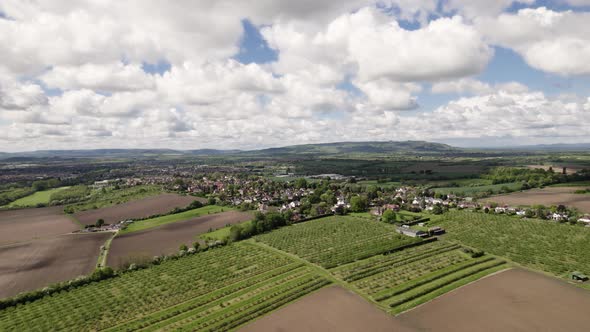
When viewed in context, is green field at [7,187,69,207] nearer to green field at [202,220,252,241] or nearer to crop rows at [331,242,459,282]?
green field at [202,220,252,241]

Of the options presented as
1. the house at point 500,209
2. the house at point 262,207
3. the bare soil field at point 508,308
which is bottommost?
the house at point 262,207

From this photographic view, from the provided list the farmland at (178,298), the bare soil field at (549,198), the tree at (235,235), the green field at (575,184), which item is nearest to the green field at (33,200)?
the tree at (235,235)

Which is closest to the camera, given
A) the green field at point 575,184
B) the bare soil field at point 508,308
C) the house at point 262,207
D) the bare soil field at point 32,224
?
the bare soil field at point 508,308

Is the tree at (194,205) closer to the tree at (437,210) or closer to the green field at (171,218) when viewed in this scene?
the green field at (171,218)

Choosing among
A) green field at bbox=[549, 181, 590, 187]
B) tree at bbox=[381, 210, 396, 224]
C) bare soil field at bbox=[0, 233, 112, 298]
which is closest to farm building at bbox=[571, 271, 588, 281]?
tree at bbox=[381, 210, 396, 224]

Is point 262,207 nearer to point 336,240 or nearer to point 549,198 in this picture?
point 336,240

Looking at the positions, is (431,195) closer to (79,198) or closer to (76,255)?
(76,255)

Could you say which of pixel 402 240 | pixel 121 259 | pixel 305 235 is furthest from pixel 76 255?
pixel 402 240
